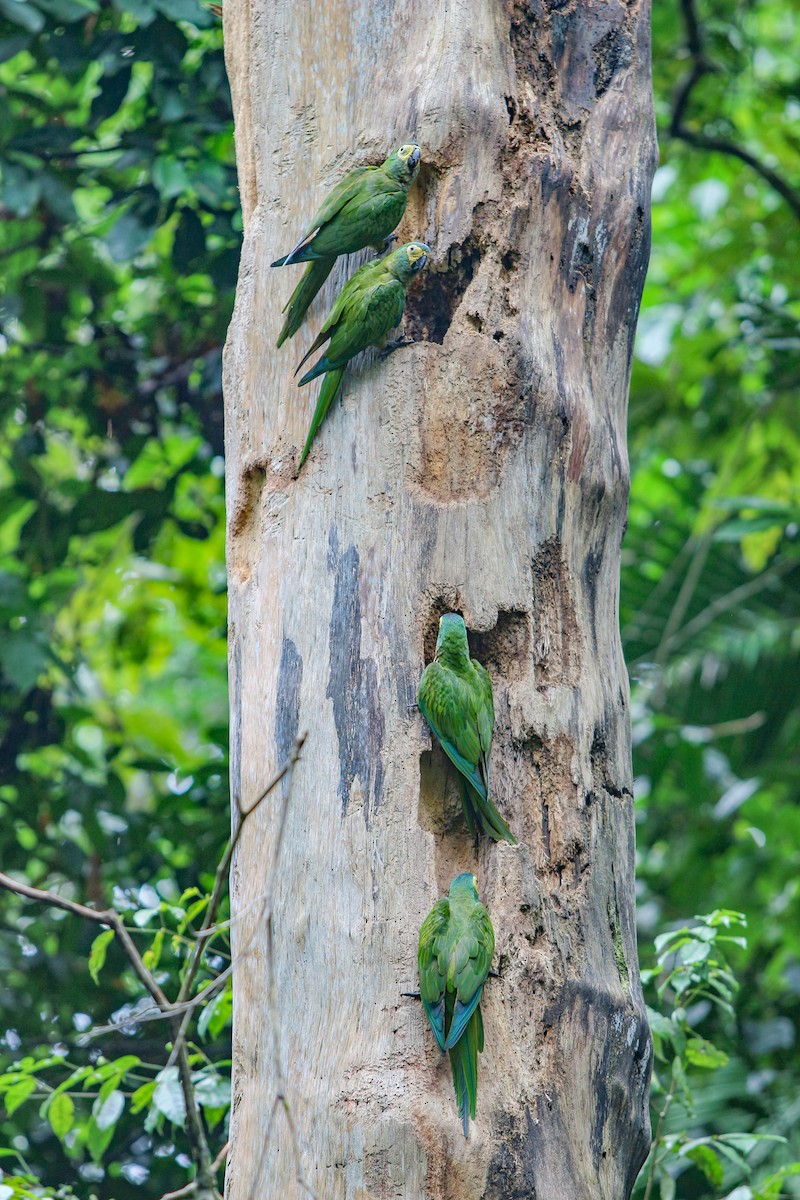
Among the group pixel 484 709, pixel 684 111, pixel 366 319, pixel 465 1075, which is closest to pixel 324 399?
pixel 366 319

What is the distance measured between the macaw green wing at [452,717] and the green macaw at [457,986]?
0.23 metres

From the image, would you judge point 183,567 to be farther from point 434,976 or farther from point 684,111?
point 434,976

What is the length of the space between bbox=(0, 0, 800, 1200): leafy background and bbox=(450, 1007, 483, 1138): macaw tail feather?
78 cm

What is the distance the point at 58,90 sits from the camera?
445cm

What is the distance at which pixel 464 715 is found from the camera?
1.95m

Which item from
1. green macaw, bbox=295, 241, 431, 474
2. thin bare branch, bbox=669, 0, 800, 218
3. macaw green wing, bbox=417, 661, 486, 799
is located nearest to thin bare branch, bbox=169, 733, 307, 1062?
macaw green wing, bbox=417, 661, 486, 799

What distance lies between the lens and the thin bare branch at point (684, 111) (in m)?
4.88

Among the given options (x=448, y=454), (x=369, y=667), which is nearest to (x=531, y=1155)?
(x=369, y=667)

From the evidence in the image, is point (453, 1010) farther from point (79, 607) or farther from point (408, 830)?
point (79, 607)

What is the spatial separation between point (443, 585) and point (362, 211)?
64 cm

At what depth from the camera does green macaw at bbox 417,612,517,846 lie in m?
1.95

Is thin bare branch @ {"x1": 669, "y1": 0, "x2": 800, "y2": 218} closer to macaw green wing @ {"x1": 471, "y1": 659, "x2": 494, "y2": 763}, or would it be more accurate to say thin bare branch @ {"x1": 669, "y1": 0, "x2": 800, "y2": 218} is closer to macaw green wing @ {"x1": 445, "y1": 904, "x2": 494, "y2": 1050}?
macaw green wing @ {"x1": 471, "y1": 659, "x2": 494, "y2": 763}

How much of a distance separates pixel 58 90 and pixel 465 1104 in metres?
3.84

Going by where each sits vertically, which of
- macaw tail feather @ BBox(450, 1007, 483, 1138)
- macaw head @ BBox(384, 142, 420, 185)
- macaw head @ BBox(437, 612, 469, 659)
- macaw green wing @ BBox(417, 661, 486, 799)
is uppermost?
macaw head @ BBox(384, 142, 420, 185)
